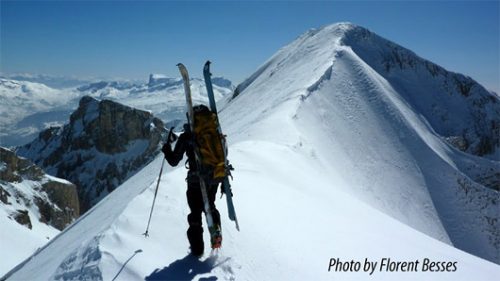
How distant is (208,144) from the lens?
783 cm

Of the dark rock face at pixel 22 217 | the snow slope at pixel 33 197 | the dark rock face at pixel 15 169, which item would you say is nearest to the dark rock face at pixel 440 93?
the snow slope at pixel 33 197

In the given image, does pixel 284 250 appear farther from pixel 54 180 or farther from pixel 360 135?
pixel 54 180

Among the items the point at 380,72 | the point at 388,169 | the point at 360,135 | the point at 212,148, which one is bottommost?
the point at 212,148

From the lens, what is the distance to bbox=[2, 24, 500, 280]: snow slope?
7.73 metres

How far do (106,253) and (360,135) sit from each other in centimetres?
3033

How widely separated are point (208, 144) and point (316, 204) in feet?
21.8

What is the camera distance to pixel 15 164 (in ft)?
359

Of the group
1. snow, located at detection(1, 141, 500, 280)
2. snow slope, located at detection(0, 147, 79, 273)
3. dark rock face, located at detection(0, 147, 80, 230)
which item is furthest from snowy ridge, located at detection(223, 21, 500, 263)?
dark rock face, located at detection(0, 147, 80, 230)

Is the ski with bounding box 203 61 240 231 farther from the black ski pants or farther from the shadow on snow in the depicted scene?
the shadow on snow

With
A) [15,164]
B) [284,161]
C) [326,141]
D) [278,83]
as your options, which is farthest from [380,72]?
[15,164]

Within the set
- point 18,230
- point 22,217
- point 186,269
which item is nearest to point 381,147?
point 186,269

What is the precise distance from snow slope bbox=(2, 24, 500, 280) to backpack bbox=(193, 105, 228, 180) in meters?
1.53

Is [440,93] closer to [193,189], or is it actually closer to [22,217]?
[193,189]

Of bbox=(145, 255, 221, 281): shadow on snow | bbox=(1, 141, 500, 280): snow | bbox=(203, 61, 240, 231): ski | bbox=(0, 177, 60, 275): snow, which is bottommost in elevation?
bbox=(0, 177, 60, 275): snow
